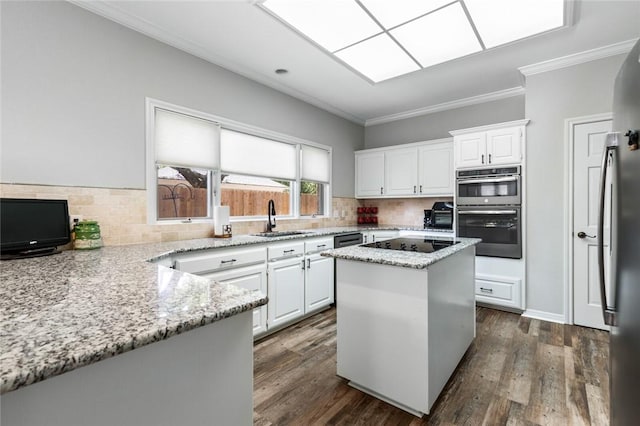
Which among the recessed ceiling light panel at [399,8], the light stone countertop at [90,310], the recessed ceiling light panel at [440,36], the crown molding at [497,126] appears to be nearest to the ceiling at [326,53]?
the recessed ceiling light panel at [440,36]

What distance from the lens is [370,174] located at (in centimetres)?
498

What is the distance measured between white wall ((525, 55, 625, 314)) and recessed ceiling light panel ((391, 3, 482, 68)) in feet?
A: 3.61

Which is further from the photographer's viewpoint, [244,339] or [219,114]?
[219,114]

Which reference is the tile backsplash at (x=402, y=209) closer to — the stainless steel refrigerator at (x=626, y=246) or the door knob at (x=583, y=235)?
the door knob at (x=583, y=235)

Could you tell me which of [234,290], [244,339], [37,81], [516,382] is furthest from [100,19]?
[516,382]

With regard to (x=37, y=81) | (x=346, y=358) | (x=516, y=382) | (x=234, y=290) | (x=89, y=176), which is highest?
(x=37, y=81)

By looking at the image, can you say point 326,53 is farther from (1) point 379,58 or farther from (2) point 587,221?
(2) point 587,221

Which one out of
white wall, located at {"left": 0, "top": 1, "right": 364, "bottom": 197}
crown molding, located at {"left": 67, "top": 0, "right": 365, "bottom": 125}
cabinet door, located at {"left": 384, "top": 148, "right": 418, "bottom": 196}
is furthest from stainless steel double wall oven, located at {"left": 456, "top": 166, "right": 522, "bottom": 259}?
white wall, located at {"left": 0, "top": 1, "right": 364, "bottom": 197}

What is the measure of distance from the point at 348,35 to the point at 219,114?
1490 mm

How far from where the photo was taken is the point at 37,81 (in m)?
2.02

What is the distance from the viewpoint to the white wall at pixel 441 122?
400cm

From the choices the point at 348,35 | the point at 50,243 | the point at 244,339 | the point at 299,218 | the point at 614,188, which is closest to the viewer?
the point at 244,339

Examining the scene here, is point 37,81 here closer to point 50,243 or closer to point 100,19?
point 100,19

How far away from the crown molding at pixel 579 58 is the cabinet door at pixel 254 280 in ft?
11.7
